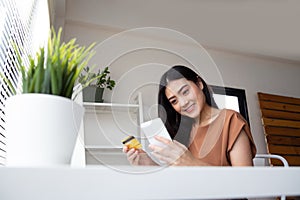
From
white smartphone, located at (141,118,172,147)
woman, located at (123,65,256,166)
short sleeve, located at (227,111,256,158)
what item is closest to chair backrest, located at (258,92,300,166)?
short sleeve, located at (227,111,256,158)

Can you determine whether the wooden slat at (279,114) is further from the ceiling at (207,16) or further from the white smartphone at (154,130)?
the white smartphone at (154,130)

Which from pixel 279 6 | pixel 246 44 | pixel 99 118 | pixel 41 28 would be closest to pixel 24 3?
pixel 41 28

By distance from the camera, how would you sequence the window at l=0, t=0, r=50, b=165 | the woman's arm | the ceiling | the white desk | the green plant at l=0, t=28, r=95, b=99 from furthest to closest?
the ceiling < the woman's arm < the window at l=0, t=0, r=50, b=165 < the green plant at l=0, t=28, r=95, b=99 < the white desk

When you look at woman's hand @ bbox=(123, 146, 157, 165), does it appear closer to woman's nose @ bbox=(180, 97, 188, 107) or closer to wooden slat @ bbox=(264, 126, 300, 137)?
woman's nose @ bbox=(180, 97, 188, 107)

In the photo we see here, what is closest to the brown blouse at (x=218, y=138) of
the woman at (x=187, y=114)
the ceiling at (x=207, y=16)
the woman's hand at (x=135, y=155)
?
the woman at (x=187, y=114)

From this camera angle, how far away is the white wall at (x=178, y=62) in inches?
22.7

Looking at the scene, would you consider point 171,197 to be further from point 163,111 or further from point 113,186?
point 163,111

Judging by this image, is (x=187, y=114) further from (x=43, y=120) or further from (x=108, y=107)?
(x=43, y=120)

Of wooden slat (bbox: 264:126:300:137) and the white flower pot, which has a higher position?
wooden slat (bbox: 264:126:300:137)

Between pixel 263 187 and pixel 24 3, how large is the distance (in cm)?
130

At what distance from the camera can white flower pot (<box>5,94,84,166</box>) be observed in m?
0.41

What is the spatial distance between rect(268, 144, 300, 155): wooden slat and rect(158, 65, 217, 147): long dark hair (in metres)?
2.72

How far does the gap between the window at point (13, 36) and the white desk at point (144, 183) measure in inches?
16.9

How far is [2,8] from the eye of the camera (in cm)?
91
